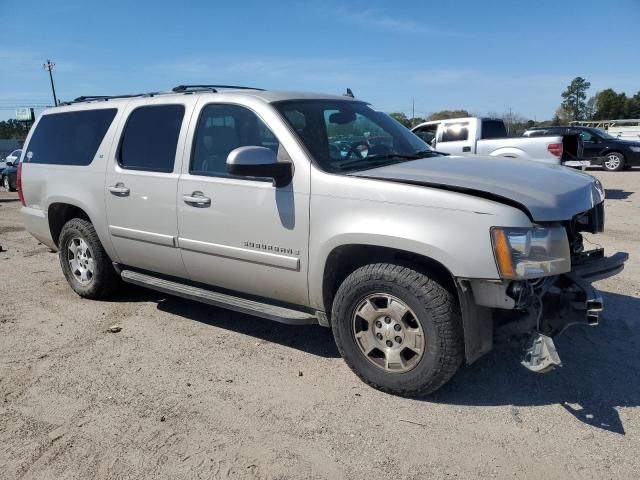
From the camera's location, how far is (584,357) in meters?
3.89

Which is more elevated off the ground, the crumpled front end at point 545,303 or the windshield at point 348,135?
the windshield at point 348,135

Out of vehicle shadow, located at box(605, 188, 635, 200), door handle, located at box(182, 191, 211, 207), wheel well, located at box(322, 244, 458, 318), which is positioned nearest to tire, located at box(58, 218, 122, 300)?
door handle, located at box(182, 191, 211, 207)

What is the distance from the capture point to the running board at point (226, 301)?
148 inches

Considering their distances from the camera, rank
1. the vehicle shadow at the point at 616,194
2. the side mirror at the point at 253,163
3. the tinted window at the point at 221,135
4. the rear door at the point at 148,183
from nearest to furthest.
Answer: the side mirror at the point at 253,163 → the tinted window at the point at 221,135 → the rear door at the point at 148,183 → the vehicle shadow at the point at 616,194

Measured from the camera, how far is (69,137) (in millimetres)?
5398

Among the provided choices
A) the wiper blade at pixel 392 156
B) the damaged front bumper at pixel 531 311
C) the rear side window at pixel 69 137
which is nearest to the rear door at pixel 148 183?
the rear side window at pixel 69 137

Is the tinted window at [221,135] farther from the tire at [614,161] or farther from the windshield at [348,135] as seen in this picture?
the tire at [614,161]

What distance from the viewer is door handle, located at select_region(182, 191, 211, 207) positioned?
4062mm

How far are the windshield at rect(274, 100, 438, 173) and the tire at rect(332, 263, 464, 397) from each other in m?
0.83

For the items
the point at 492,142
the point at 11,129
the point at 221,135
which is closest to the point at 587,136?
the point at 492,142

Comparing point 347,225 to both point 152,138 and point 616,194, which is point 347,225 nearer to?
point 152,138

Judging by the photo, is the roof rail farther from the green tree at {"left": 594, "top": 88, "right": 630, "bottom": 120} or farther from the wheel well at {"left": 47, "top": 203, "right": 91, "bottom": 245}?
the green tree at {"left": 594, "top": 88, "right": 630, "bottom": 120}

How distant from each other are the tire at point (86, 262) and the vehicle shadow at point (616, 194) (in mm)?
11076

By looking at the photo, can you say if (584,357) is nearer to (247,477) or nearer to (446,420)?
(446,420)
